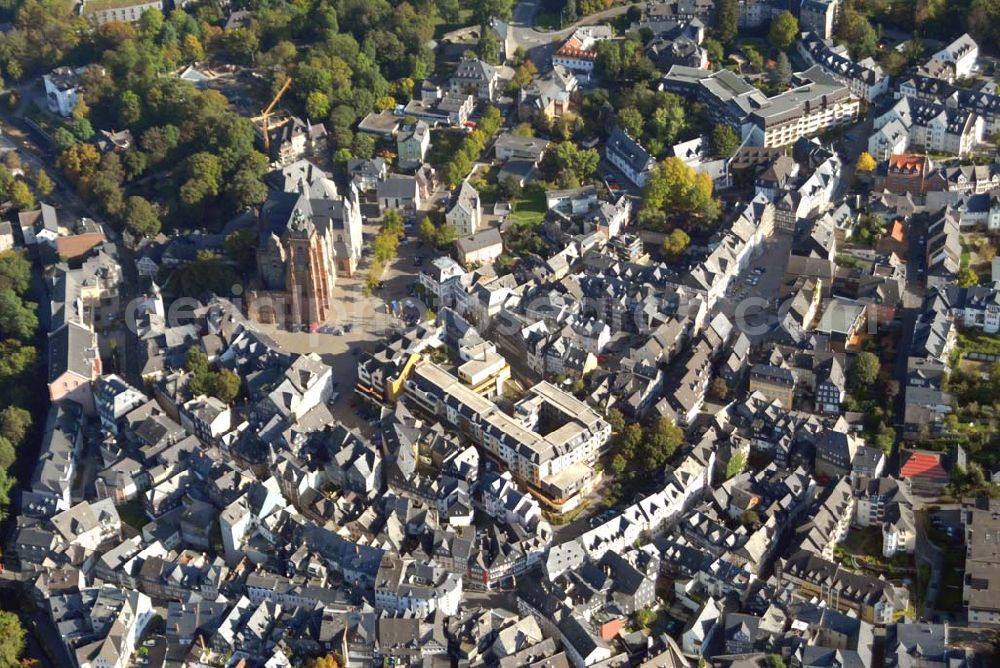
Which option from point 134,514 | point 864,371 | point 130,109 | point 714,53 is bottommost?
point 134,514

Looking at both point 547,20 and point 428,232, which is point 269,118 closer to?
point 428,232

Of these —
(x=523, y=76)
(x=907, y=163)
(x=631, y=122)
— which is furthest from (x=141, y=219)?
(x=907, y=163)

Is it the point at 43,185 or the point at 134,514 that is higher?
the point at 43,185

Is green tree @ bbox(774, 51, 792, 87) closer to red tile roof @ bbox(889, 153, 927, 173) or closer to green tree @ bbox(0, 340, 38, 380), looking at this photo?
red tile roof @ bbox(889, 153, 927, 173)

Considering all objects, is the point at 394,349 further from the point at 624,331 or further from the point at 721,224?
the point at 721,224

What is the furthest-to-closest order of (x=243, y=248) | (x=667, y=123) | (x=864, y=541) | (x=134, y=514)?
(x=667, y=123) < (x=243, y=248) < (x=134, y=514) < (x=864, y=541)

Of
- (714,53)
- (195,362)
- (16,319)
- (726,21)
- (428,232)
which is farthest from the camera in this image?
(726,21)
